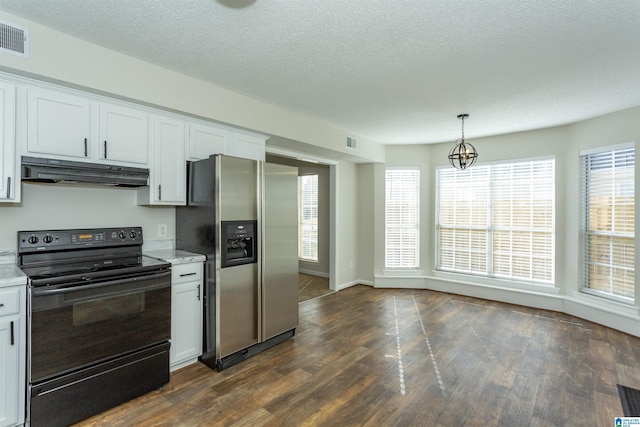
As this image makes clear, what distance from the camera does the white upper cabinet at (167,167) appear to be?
290 centimetres

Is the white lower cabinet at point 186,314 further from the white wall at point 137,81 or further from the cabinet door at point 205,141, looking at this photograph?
the white wall at point 137,81

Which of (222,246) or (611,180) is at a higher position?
(611,180)

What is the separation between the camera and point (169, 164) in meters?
3.00

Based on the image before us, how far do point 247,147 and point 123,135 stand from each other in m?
1.28

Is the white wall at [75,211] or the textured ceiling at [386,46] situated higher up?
the textured ceiling at [386,46]

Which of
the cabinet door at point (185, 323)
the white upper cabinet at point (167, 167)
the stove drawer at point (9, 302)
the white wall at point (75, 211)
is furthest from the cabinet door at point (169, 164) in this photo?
the stove drawer at point (9, 302)

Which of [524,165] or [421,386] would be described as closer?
[421,386]

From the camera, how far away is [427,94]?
3.37 metres

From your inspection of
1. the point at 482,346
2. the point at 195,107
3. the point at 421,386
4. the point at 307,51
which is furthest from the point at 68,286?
the point at 482,346

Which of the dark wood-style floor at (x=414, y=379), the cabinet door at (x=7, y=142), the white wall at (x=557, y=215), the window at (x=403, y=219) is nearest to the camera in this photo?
the cabinet door at (x=7, y=142)

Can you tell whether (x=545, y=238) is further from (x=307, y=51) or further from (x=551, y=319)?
(x=307, y=51)

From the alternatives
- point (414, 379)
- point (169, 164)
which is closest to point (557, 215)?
point (414, 379)

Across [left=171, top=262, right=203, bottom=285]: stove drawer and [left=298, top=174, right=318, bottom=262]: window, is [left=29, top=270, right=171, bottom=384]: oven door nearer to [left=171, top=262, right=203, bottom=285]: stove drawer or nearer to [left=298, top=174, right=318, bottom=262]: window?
[left=171, top=262, right=203, bottom=285]: stove drawer

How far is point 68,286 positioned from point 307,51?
2.37 meters
